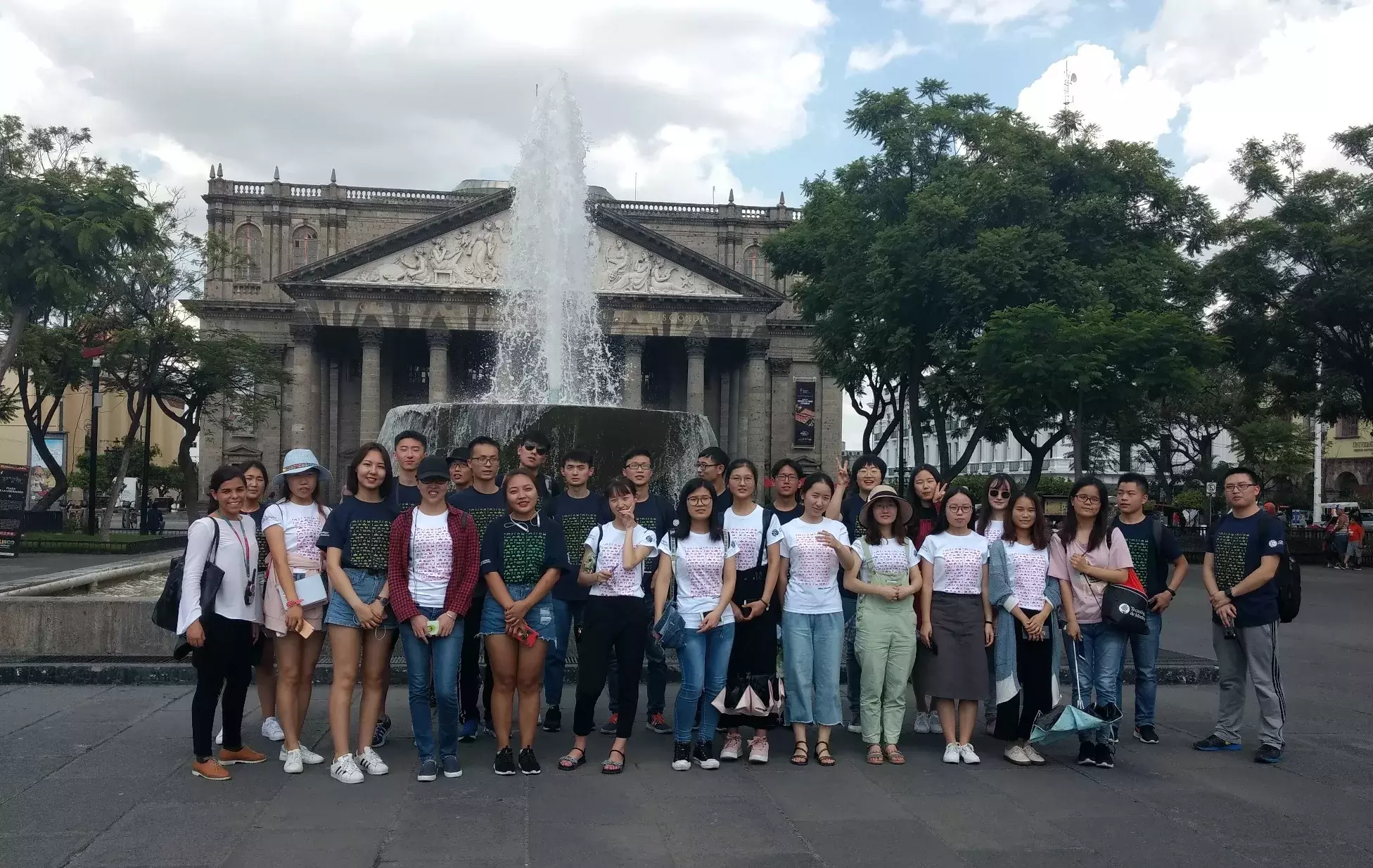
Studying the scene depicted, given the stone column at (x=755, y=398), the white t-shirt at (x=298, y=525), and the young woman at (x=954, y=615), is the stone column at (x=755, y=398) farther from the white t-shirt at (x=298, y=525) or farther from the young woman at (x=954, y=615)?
the white t-shirt at (x=298, y=525)

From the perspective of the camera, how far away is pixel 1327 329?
3117cm

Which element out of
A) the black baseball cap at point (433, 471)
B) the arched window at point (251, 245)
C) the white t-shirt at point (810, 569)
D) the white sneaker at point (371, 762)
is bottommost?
the white sneaker at point (371, 762)

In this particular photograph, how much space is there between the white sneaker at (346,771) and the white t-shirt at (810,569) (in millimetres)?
2540

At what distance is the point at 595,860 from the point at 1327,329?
32.1 meters

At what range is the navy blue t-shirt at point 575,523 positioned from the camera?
6918 mm

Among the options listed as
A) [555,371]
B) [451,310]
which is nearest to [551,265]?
[555,371]

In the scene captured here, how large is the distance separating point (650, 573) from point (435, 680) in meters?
1.69

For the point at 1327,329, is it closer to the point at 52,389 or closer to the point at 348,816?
the point at 348,816

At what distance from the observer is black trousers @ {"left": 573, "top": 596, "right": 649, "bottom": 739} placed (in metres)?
6.49

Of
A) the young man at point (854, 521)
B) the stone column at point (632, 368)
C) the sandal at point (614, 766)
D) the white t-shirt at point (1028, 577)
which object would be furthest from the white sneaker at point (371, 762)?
the stone column at point (632, 368)

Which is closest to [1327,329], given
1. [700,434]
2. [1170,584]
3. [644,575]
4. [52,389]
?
[700,434]

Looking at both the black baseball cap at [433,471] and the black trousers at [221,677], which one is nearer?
the black baseball cap at [433,471]

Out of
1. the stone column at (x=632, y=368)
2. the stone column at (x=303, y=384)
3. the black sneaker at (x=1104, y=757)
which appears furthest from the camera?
the stone column at (x=632, y=368)

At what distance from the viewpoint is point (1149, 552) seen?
729cm
